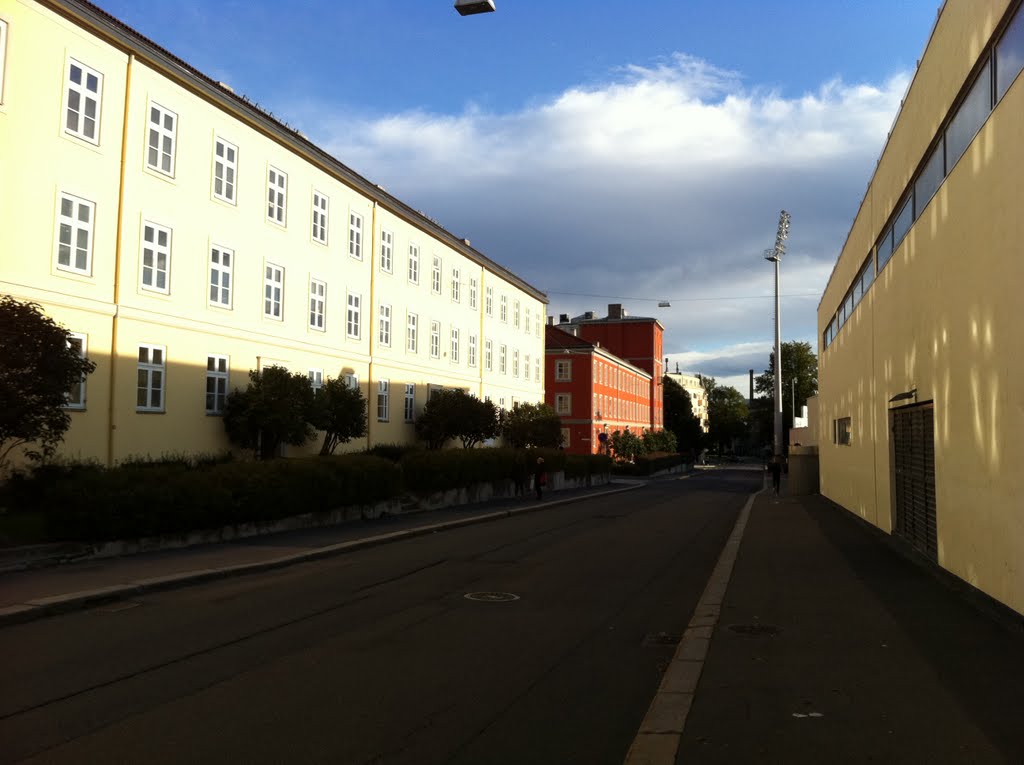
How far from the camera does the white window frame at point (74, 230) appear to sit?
18703 millimetres

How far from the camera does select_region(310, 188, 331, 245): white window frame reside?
2905cm

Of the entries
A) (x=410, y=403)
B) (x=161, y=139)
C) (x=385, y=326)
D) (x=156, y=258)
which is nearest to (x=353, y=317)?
(x=385, y=326)

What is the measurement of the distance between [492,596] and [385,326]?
2463 cm

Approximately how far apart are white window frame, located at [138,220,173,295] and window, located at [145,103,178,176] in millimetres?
1527

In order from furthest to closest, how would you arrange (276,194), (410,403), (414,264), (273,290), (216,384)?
1. (414,264)
2. (410,403)
3. (276,194)
4. (273,290)
5. (216,384)

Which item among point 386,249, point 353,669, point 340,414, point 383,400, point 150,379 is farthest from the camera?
point 386,249

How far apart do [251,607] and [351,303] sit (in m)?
22.8

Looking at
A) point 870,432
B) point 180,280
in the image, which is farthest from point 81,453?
point 870,432

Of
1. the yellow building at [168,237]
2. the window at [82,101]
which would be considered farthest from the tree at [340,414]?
the window at [82,101]

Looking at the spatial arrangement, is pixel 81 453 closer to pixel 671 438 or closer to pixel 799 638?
pixel 799 638

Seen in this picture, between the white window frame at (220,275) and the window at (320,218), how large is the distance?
4.85m

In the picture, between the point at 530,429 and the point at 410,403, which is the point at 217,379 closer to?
the point at 410,403

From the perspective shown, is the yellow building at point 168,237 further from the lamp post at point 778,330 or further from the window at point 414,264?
the lamp post at point 778,330

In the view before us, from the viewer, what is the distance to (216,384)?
944 inches
